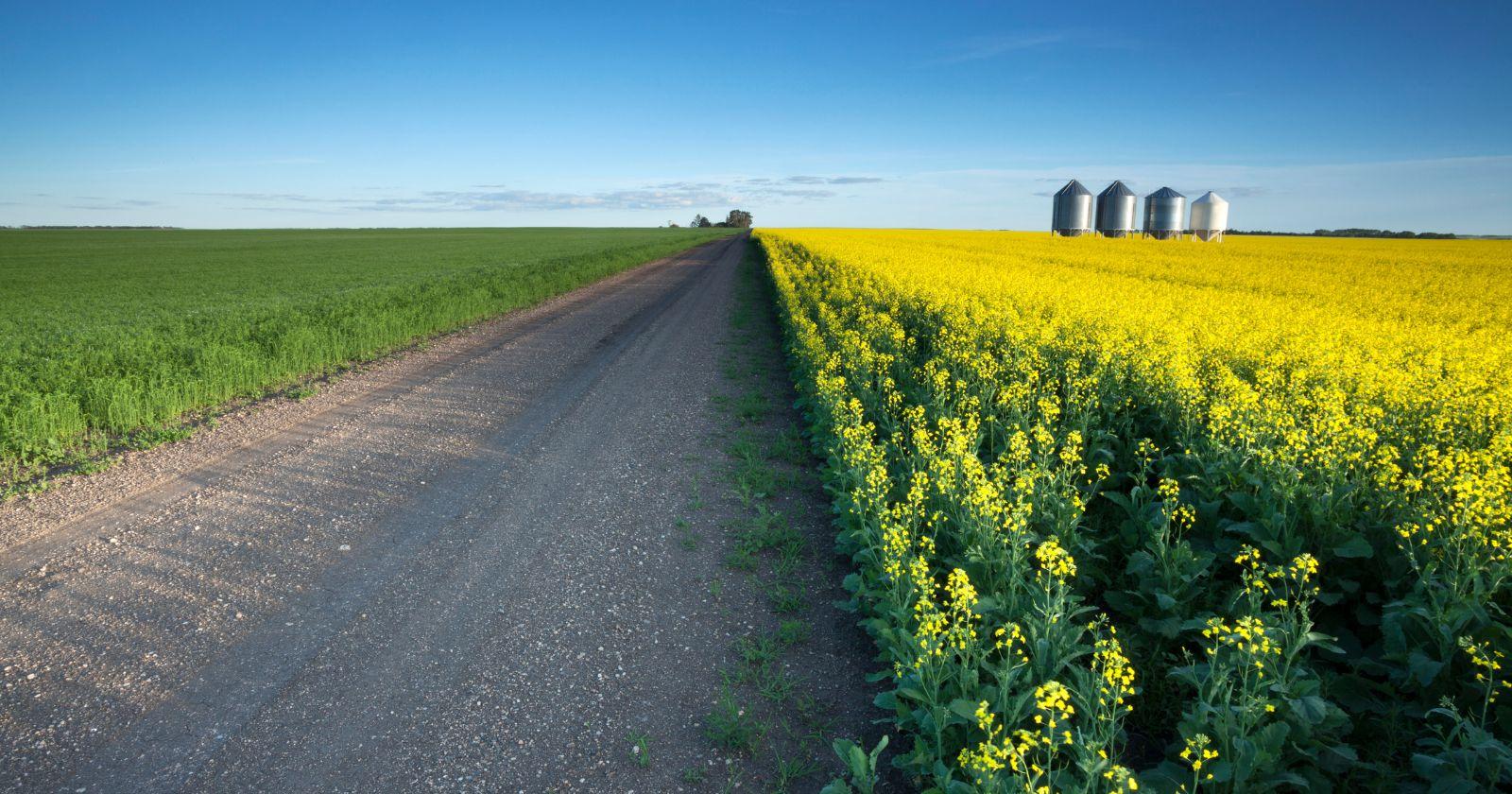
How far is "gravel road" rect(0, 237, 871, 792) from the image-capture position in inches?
166

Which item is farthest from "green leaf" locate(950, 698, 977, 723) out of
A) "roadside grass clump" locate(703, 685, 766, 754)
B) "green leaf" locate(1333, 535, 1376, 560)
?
"green leaf" locate(1333, 535, 1376, 560)

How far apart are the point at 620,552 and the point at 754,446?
3329mm

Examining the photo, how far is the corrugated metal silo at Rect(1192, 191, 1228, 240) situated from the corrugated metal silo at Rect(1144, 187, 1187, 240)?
977mm

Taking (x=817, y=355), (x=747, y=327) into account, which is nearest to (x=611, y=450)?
(x=817, y=355)

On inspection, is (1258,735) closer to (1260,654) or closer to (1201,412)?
(1260,654)

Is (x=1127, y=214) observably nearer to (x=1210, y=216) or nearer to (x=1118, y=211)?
(x=1118, y=211)

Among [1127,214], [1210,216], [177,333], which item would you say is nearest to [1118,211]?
[1127,214]

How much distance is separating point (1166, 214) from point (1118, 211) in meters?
4.06

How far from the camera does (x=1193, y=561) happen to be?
468 cm

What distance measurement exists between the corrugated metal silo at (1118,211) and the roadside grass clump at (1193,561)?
6087 cm

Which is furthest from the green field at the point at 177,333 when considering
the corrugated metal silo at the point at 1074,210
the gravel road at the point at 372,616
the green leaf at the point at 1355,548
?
the corrugated metal silo at the point at 1074,210

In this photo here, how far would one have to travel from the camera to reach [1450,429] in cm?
579

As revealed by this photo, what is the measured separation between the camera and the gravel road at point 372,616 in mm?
4227

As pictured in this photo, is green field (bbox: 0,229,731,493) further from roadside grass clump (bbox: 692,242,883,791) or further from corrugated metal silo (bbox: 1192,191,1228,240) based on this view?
corrugated metal silo (bbox: 1192,191,1228,240)
